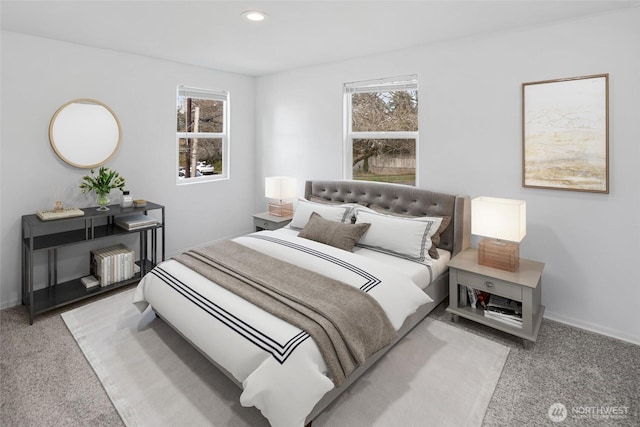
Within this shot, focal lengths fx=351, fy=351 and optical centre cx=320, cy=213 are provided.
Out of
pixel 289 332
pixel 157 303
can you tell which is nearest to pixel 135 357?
pixel 157 303

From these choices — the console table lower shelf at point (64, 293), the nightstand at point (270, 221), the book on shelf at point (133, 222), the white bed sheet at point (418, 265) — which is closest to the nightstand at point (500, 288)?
the white bed sheet at point (418, 265)

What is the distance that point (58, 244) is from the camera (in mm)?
2969

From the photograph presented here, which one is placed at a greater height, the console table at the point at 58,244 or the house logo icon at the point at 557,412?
the console table at the point at 58,244

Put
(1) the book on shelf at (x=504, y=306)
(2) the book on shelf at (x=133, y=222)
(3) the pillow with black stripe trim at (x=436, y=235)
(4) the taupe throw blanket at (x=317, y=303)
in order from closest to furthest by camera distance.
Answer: (4) the taupe throw blanket at (x=317, y=303), (1) the book on shelf at (x=504, y=306), (3) the pillow with black stripe trim at (x=436, y=235), (2) the book on shelf at (x=133, y=222)

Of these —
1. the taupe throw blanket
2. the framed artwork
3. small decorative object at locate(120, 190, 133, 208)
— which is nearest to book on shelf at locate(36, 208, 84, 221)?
small decorative object at locate(120, 190, 133, 208)

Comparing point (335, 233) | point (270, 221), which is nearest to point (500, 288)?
point (335, 233)

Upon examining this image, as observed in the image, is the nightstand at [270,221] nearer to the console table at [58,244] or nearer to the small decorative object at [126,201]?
the console table at [58,244]

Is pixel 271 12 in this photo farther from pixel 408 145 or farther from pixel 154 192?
pixel 154 192

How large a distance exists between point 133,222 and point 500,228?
328cm

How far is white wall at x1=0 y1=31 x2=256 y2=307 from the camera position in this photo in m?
3.01

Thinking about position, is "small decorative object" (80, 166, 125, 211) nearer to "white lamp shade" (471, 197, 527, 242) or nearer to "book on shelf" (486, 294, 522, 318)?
"white lamp shade" (471, 197, 527, 242)

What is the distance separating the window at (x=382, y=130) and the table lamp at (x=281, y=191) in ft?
2.38

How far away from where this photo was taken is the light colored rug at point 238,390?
1903 mm

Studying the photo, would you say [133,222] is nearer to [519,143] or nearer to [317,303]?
[317,303]
